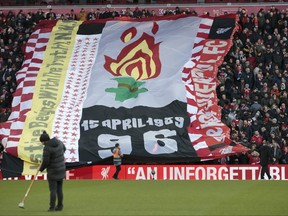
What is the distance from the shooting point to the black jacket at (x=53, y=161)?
869 inches

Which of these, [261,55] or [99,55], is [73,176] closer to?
[99,55]

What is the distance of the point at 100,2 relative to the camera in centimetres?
5812

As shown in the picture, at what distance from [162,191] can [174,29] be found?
2193 centimetres

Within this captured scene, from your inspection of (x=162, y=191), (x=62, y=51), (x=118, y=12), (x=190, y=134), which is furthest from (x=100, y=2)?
(x=162, y=191)

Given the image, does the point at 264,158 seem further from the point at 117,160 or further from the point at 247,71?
the point at 247,71

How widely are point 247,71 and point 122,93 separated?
635cm

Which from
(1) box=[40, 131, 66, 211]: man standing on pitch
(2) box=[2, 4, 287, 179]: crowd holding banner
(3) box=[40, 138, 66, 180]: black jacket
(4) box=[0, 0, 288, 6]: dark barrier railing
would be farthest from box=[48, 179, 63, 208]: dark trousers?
(4) box=[0, 0, 288, 6]: dark barrier railing

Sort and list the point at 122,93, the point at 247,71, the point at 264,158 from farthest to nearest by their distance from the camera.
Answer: the point at 247,71, the point at 122,93, the point at 264,158

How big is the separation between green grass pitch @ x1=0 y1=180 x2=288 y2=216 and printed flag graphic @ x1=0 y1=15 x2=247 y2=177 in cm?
787

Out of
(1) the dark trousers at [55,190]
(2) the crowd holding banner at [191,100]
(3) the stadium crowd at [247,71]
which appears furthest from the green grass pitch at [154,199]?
(3) the stadium crowd at [247,71]

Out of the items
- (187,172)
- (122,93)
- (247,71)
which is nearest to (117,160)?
(187,172)

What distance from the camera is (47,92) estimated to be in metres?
47.7

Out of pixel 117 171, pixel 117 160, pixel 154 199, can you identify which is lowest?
pixel 117 171

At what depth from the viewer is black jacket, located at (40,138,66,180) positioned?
22.1 meters
